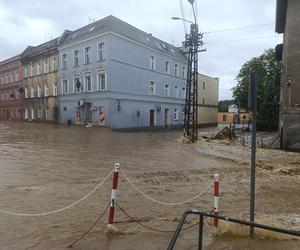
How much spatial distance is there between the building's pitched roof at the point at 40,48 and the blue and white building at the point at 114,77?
2312mm

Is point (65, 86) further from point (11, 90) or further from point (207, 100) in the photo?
point (207, 100)

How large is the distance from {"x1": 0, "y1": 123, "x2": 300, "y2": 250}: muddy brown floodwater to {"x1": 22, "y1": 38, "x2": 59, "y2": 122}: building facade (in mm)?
29246

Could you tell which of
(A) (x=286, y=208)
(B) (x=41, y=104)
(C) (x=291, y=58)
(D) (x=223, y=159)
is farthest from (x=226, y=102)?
(A) (x=286, y=208)

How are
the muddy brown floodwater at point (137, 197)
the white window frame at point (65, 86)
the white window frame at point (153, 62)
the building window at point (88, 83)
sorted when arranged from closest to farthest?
the muddy brown floodwater at point (137, 197), the building window at point (88, 83), the white window frame at point (65, 86), the white window frame at point (153, 62)

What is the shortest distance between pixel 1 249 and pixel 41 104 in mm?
43538

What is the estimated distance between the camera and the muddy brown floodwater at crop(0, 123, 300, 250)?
17.1 ft

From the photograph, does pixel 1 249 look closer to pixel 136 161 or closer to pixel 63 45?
pixel 136 161

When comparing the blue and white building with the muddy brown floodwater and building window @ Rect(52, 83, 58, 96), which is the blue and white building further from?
the muddy brown floodwater

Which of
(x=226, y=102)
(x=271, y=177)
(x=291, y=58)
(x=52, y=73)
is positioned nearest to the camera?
(x=271, y=177)

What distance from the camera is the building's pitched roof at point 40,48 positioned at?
4395cm

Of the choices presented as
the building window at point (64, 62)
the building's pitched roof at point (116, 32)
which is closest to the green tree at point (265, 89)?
the building's pitched roof at point (116, 32)

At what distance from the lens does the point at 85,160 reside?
46.3ft

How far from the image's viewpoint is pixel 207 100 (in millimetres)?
56938

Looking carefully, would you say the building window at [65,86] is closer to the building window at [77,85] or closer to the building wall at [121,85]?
the building wall at [121,85]
